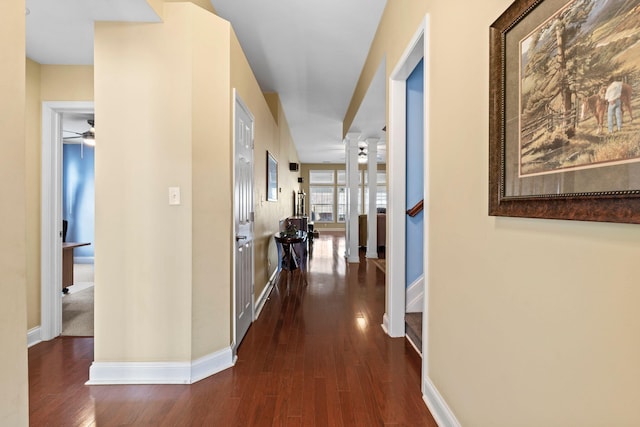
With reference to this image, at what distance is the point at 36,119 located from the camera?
2818 mm

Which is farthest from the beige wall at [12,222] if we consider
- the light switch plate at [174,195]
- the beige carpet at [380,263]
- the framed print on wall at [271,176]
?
the beige carpet at [380,263]

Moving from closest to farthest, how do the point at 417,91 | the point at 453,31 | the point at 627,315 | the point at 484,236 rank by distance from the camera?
1. the point at 627,315
2. the point at 484,236
3. the point at 453,31
4. the point at 417,91

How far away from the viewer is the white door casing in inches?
101

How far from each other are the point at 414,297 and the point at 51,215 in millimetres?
3476

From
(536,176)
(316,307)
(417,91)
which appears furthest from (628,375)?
(316,307)

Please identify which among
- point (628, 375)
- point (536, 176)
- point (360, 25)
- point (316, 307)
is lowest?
point (316, 307)

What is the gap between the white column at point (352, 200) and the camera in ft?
21.2

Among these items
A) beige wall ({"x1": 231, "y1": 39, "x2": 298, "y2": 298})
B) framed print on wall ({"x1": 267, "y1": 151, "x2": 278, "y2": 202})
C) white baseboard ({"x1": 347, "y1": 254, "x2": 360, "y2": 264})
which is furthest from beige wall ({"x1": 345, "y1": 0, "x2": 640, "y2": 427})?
white baseboard ({"x1": 347, "y1": 254, "x2": 360, "y2": 264})

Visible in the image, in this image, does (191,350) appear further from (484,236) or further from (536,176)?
(536,176)

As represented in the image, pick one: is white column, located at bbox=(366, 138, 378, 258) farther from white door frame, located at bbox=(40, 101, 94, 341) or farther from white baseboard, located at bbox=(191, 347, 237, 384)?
white door frame, located at bbox=(40, 101, 94, 341)

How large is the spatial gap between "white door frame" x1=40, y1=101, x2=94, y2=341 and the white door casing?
4.67ft

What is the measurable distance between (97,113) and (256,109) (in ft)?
5.22

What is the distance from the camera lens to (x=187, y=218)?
2109 mm

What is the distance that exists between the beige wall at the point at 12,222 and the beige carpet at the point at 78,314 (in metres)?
2.21
